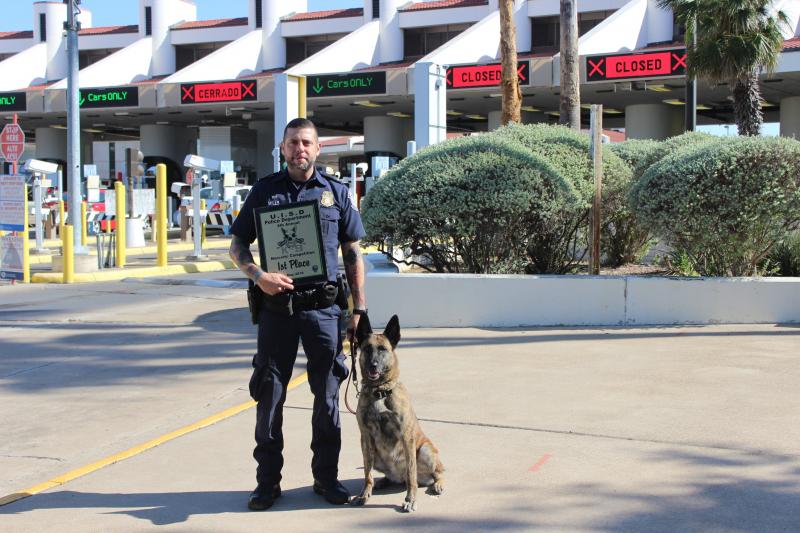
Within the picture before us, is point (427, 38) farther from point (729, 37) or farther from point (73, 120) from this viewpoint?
point (73, 120)

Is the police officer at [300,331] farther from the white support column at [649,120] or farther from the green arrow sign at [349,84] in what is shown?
the white support column at [649,120]

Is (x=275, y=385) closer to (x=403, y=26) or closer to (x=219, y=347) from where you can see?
(x=219, y=347)

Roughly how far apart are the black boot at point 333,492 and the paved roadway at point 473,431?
7cm

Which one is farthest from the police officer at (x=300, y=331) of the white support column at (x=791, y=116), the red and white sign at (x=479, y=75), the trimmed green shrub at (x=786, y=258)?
the white support column at (x=791, y=116)

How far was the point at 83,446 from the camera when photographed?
6.21 metres

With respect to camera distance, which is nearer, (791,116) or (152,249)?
(152,249)

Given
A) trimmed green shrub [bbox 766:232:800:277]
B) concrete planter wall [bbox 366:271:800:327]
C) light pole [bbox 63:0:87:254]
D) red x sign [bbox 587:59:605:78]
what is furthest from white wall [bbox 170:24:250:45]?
trimmed green shrub [bbox 766:232:800:277]

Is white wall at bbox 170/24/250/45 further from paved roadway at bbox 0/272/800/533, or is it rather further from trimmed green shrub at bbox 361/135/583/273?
paved roadway at bbox 0/272/800/533

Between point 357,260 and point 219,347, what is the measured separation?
4.85m

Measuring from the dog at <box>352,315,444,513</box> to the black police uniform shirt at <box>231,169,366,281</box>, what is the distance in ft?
1.48

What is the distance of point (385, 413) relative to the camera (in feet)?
15.6

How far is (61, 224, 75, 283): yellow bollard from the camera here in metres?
17.0

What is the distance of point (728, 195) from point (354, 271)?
20.0 ft

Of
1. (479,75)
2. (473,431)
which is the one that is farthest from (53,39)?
(473,431)
